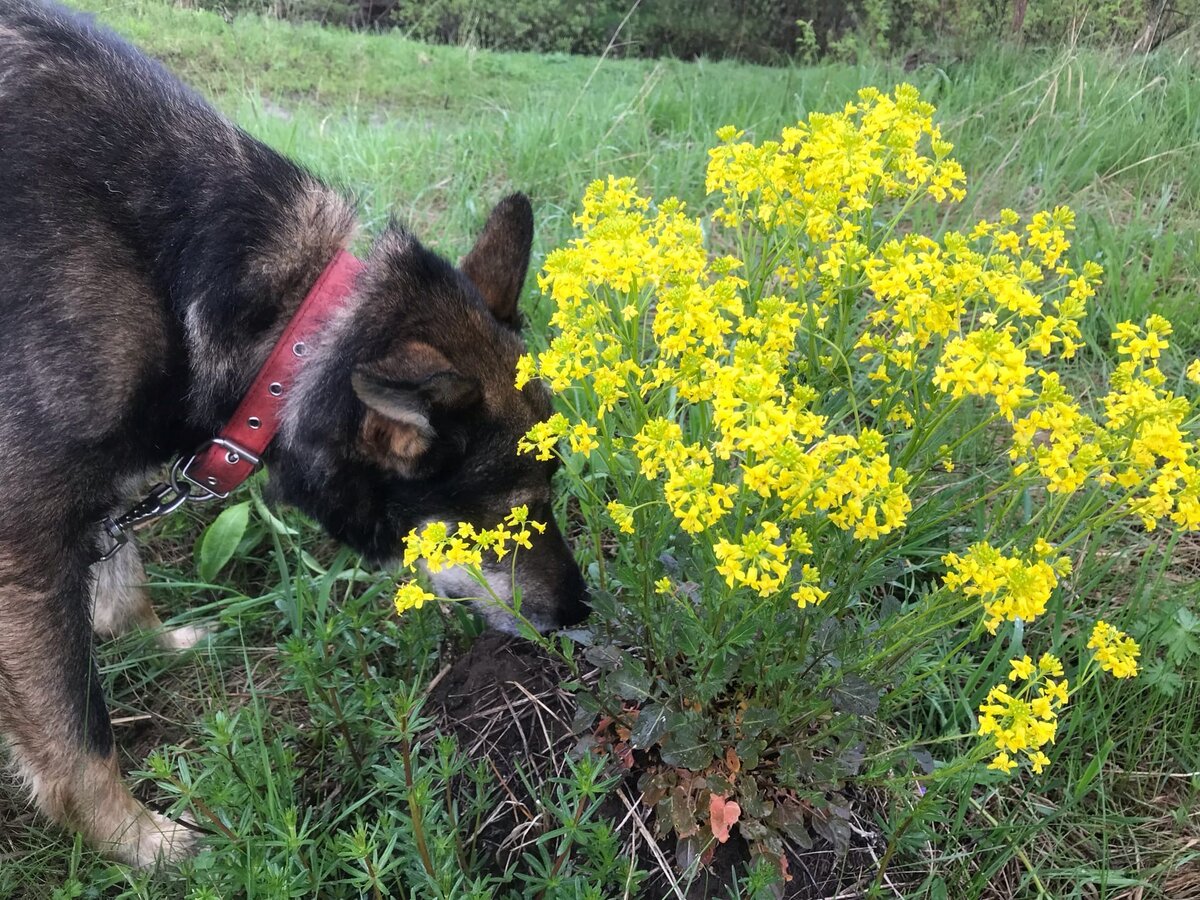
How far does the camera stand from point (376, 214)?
13.0 feet

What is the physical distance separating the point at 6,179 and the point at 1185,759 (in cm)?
337

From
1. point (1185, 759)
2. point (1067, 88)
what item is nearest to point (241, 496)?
point (1185, 759)

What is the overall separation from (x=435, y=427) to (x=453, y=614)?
26.4 inches

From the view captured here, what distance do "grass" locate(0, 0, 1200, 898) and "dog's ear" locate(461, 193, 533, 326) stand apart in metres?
0.77

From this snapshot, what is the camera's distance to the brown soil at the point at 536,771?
5.57ft

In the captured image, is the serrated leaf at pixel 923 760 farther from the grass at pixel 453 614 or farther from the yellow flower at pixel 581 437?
the yellow flower at pixel 581 437

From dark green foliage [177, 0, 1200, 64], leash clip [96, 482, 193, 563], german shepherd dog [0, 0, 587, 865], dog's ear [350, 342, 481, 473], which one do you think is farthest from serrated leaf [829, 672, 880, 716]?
dark green foliage [177, 0, 1200, 64]

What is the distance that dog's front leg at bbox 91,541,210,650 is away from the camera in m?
2.54

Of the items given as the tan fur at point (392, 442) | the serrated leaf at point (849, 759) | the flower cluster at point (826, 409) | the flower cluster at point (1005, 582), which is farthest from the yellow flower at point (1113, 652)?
the tan fur at point (392, 442)

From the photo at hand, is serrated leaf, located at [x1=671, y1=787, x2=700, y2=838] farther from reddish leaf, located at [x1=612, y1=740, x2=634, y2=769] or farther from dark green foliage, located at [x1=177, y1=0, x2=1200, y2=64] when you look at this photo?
dark green foliage, located at [x1=177, y1=0, x2=1200, y2=64]

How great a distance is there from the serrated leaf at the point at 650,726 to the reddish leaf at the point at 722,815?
0.62 feet

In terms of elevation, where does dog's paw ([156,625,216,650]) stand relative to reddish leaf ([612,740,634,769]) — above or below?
below

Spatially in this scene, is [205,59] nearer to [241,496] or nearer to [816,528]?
[241,496]

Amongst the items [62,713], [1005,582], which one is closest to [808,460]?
[1005,582]
